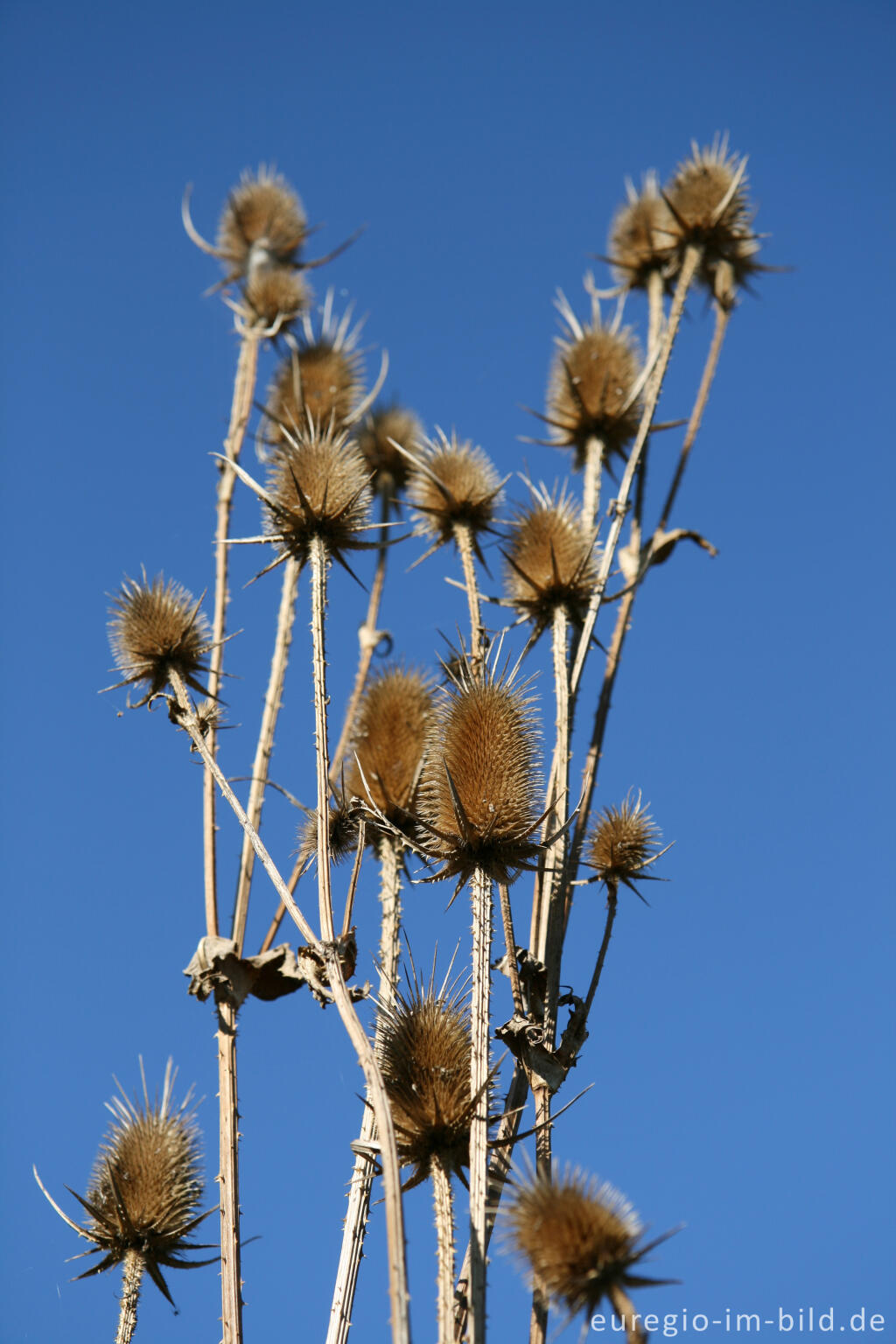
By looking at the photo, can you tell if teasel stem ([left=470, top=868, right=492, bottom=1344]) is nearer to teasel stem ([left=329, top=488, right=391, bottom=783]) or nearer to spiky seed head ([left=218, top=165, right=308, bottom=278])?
teasel stem ([left=329, top=488, right=391, bottom=783])

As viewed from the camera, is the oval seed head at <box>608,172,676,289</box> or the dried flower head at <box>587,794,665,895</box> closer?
the dried flower head at <box>587,794,665,895</box>

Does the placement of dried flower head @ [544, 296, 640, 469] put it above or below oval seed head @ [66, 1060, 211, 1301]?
above

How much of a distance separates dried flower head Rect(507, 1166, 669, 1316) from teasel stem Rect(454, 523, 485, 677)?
9.65 ft

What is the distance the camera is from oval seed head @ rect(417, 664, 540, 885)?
5.76 metres

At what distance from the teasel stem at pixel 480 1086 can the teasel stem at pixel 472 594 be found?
59.0 inches

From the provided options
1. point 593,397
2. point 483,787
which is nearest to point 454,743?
point 483,787

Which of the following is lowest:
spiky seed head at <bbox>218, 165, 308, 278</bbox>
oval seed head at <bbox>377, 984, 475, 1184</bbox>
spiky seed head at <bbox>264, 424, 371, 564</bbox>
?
oval seed head at <bbox>377, 984, 475, 1184</bbox>

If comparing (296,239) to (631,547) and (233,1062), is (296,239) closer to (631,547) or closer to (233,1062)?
(631,547)

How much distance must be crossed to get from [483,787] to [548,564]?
230 cm

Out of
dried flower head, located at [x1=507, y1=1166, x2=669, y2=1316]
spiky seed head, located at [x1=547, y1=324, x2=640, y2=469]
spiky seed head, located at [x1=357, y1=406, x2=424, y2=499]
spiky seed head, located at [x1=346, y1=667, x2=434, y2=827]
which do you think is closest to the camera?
dried flower head, located at [x1=507, y1=1166, x2=669, y2=1316]

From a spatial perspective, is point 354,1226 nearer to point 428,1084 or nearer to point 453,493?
point 428,1084

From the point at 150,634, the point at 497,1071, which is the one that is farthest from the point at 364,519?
the point at 497,1071

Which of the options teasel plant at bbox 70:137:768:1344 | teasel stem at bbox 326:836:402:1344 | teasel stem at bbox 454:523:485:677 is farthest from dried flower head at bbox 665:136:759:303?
teasel stem at bbox 326:836:402:1344

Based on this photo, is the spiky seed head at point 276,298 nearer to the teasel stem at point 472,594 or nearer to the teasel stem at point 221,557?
the teasel stem at point 221,557
